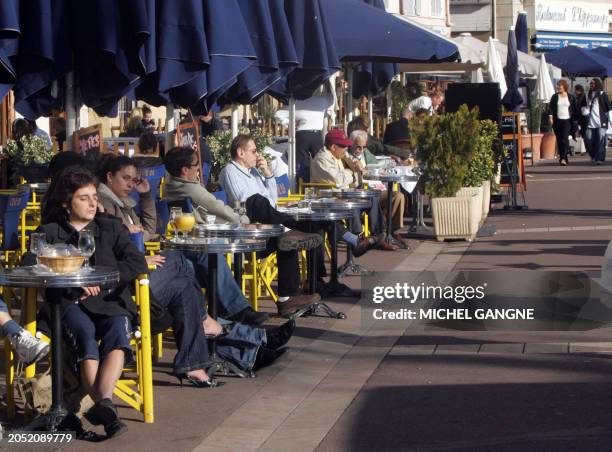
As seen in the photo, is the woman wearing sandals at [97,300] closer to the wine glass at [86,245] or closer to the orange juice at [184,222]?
the wine glass at [86,245]

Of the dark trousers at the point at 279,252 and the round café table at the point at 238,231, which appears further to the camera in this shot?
the dark trousers at the point at 279,252

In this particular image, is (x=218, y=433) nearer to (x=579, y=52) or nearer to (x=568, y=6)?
(x=579, y=52)

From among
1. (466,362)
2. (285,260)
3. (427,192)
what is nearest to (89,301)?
(466,362)

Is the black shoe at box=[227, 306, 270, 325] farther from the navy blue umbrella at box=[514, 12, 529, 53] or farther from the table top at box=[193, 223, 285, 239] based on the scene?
the navy blue umbrella at box=[514, 12, 529, 53]

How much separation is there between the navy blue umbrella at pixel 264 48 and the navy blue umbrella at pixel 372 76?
24.2 ft

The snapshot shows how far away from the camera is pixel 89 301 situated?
22.5 feet

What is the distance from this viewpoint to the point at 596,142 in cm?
3177

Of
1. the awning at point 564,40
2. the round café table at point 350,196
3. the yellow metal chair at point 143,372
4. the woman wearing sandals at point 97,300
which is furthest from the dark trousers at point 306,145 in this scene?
the awning at point 564,40

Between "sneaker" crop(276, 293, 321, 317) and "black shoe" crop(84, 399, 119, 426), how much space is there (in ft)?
12.1

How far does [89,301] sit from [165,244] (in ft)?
4.92

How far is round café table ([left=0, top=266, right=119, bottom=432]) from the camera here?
20.9 feet

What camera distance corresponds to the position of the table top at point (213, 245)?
8070 millimetres

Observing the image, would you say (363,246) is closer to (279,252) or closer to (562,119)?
(279,252)

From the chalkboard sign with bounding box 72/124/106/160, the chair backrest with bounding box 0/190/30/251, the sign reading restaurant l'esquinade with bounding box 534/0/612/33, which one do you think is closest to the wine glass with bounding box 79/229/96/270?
the chair backrest with bounding box 0/190/30/251
